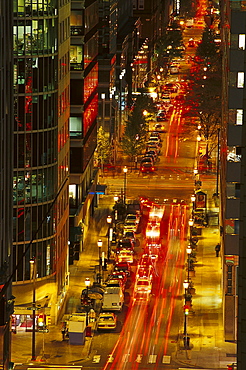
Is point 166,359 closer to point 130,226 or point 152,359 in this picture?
point 152,359

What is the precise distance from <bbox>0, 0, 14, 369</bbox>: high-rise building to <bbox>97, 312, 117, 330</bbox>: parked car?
1990 cm

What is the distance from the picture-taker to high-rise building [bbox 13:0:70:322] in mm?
106750

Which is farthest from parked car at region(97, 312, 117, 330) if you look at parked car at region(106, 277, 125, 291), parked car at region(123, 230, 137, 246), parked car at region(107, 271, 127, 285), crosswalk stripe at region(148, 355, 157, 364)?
parked car at region(123, 230, 137, 246)

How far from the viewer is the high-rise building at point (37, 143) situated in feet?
350

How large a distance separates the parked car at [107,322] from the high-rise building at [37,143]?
4321mm

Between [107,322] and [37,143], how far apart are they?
51.9ft

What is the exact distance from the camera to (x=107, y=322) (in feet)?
360

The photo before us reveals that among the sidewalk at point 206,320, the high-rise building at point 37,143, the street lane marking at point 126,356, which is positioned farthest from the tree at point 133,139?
the street lane marking at point 126,356

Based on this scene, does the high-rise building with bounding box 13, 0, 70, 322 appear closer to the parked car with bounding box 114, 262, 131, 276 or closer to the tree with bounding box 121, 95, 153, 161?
the parked car with bounding box 114, 262, 131, 276

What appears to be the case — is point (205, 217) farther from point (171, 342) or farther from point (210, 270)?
point (171, 342)

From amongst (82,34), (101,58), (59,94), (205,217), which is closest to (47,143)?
(59,94)

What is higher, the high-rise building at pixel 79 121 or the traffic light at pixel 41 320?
the high-rise building at pixel 79 121

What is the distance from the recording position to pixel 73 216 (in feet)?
432

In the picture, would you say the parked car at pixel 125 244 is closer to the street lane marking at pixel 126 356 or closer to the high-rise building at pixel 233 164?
the high-rise building at pixel 233 164
